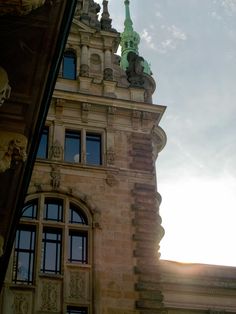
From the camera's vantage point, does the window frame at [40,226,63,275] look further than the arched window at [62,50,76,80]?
No

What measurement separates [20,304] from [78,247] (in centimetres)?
268

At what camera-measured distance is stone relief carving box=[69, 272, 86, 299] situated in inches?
699

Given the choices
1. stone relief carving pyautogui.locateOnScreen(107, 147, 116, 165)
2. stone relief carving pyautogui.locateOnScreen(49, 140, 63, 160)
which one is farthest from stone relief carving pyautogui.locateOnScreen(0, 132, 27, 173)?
stone relief carving pyautogui.locateOnScreen(107, 147, 116, 165)

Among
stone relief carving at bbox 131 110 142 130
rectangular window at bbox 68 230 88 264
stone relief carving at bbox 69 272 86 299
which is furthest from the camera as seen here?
stone relief carving at bbox 131 110 142 130

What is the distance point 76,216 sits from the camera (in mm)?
19422

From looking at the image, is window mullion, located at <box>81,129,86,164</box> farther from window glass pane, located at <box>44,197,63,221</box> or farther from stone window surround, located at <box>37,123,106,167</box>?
window glass pane, located at <box>44,197,63,221</box>

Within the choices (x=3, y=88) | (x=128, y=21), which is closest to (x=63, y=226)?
(x=3, y=88)

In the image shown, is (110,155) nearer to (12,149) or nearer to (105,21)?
(105,21)

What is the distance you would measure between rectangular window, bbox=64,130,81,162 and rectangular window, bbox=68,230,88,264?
2699 millimetres

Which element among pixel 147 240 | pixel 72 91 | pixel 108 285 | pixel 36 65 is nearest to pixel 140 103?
pixel 72 91

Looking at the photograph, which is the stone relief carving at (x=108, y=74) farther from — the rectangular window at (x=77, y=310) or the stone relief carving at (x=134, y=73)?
the rectangular window at (x=77, y=310)

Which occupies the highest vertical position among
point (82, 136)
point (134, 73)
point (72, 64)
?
point (72, 64)

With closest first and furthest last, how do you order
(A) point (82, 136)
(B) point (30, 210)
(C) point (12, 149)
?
1. (C) point (12, 149)
2. (B) point (30, 210)
3. (A) point (82, 136)

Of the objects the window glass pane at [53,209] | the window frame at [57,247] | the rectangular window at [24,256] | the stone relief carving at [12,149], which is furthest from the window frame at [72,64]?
the stone relief carving at [12,149]
